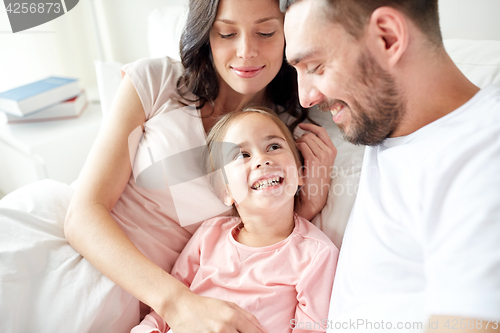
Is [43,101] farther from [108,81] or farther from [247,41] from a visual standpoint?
[247,41]

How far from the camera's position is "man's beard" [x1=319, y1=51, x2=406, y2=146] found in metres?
0.73

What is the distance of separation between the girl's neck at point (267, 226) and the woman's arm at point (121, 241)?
0.28m

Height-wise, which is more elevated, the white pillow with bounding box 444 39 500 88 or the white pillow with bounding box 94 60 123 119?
the white pillow with bounding box 444 39 500 88

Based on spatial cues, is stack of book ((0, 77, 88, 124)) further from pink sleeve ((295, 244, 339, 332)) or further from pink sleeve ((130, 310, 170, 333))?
pink sleeve ((295, 244, 339, 332))

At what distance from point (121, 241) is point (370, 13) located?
79 cm

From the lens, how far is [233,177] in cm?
109

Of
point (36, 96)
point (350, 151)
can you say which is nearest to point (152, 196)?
point (350, 151)

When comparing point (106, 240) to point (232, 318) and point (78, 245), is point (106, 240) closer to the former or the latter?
point (78, 245)

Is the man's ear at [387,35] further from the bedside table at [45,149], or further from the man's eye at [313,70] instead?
the bedside table at [45,149]

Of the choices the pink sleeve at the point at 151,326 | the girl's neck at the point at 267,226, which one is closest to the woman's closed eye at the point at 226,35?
the girl's neck at the point at 267,226

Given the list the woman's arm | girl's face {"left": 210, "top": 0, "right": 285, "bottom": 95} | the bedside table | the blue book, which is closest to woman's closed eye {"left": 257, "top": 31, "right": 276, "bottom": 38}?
girl's face {"left": 210, "top": 0, "right": 285, "bottom": 95}

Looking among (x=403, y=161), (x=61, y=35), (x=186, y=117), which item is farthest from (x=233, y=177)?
(x=61, y=35)

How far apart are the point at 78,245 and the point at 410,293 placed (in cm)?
82

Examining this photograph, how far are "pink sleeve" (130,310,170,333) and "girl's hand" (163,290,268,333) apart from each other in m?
0.11
